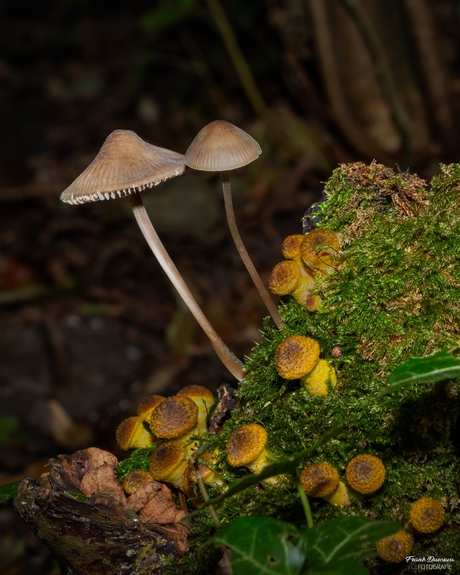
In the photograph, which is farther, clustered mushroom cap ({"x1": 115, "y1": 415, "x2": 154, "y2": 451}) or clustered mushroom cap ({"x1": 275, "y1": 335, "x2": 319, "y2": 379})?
clustered mushroom cap ({"x1": 115, "y1": 415, "x2": 154, "y2": 451})

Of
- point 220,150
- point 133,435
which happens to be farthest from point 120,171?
point 133,435

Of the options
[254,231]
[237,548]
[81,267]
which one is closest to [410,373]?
[237,548]

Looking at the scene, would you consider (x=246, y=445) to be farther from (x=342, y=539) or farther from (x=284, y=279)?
(x=284, y=279)

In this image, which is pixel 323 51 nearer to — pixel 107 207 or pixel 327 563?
pixel 107 207

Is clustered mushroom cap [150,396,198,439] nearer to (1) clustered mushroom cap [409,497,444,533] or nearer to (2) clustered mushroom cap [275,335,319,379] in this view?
(2) clustered mushroom cap [275,335,319,379]

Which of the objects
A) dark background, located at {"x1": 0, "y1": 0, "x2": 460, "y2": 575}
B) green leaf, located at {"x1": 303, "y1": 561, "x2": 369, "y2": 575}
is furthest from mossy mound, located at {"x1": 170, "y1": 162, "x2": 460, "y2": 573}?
dark background, located at {"x1": 0, "y1": 0, "x2": 460, "y2": 575}

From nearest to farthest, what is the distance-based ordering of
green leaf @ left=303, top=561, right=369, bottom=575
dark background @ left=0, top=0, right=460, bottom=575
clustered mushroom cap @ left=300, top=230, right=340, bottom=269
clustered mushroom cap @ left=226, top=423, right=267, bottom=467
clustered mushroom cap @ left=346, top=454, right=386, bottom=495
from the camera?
green leaf @ left=303, top=561, right=369, bottom=575, clustered mushroom cap @ left=346, top=454, right=386, bottom=495, clustered mushroom cap @ left=226, top=423, right=267, bottom=467, clustered mushroom cap @ left=300, top=230, right=340, bottom=269, dark background @ left=0, top=0, right=460, bottom=575
